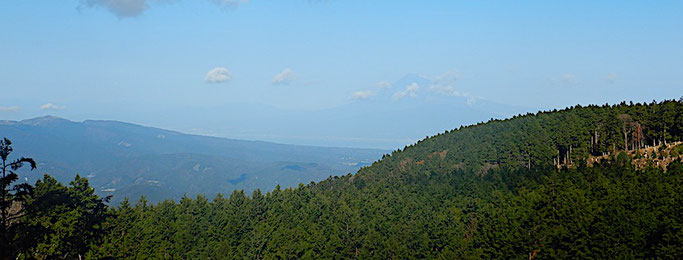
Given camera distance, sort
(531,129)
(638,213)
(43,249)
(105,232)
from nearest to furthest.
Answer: (638,213)
(43,249)
(105,232)
(531,129)

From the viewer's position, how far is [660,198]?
199 feet

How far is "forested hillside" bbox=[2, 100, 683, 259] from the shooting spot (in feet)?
205

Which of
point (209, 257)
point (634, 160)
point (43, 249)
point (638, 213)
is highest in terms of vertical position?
point (634, 160)

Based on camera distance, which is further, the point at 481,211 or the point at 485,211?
the point at 481,211

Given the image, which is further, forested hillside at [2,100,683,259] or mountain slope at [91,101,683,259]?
forested hillside at [2,100,683,259]

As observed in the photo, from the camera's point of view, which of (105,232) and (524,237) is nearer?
(524,237)

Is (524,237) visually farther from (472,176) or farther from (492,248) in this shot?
(472,176)

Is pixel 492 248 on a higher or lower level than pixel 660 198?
lower

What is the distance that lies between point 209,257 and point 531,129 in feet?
249

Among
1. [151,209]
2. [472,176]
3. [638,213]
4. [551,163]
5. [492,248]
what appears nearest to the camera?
[638,213]

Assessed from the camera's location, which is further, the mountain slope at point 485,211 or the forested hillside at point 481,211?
the forested hillside at point 481,211

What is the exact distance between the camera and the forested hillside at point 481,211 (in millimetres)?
62344

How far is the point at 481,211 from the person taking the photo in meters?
84.4

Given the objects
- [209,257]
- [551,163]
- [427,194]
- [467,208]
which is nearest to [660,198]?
[467,208]
